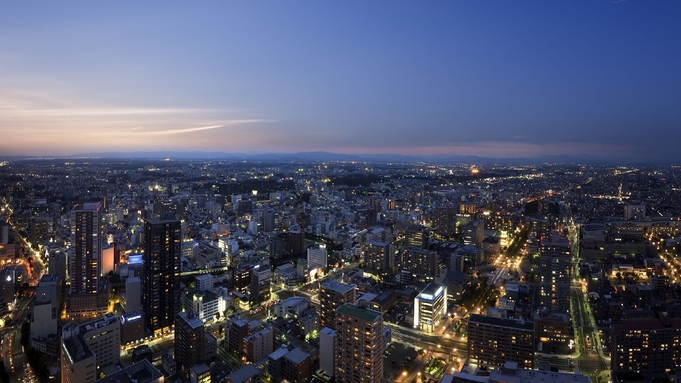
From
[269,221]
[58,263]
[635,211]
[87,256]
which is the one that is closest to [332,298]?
[87,256]

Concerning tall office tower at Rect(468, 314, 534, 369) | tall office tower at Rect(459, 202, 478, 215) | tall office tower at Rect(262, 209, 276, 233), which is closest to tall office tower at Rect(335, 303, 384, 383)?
tall office tower at Rect(468, 314, 534, 369)

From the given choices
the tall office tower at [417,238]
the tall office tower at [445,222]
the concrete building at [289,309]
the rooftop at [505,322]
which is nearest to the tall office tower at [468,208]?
the tall office tower at [445,222]

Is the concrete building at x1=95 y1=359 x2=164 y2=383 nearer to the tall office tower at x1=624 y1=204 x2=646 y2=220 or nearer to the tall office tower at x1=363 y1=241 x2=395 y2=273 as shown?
the tall office tower at x1=363 y1=241 x2=395 y2=273

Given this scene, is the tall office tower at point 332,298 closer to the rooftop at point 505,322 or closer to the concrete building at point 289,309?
the concrete building at point 289,309

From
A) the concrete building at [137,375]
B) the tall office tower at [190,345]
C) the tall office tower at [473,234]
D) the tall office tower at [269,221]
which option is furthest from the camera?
the tall office tower at [269,221]

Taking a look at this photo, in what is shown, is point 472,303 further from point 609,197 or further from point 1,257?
point 609,197

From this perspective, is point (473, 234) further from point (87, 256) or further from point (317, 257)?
point (87, 256)

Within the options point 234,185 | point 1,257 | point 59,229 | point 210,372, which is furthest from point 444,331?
point 234,185
